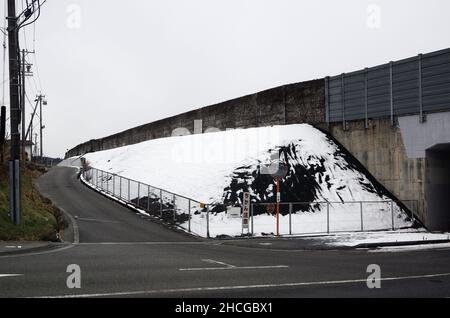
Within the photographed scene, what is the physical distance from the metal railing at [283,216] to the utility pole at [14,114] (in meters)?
7.80

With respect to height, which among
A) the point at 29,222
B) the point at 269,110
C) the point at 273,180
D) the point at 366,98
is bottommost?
the point at 29,222

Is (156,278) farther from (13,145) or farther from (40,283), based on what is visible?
(13,145)

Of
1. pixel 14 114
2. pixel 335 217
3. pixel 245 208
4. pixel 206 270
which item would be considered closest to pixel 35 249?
pixel 14 114

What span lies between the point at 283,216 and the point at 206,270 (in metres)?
13.7

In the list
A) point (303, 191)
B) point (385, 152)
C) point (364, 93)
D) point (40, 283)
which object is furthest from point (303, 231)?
point (40, 283)

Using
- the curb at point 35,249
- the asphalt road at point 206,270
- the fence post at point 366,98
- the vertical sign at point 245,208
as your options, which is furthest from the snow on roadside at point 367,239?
the curb at point 35,249

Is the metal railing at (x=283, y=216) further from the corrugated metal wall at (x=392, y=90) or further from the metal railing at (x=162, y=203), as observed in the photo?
the corrugated metal wall at (x=392, y=90)

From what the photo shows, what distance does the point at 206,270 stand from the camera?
11.3 m

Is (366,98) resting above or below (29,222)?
above

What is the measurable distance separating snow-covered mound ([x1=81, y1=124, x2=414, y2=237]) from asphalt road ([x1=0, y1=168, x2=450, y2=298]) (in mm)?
5716

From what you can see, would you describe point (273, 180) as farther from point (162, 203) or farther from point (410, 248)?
point (410, 248)

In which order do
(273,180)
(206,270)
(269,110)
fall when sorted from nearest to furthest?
1. (206,270)
2. (273,180)
3. (269,110)

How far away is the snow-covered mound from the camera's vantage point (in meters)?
24.5
